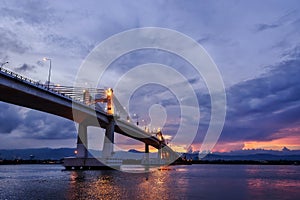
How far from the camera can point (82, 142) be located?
72.8 m

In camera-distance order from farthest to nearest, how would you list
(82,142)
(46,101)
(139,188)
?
(82,142)
(46,101)
(139,188)

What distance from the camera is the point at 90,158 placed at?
74.0 metres

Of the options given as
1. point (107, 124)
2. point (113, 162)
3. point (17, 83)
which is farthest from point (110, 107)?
point (17, 83)

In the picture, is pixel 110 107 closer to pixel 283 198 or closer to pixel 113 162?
pixel 113 162

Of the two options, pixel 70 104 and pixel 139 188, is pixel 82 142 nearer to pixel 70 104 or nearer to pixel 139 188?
pixel 70 104

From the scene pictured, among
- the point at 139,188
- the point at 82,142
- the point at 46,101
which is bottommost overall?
the point at 139,188

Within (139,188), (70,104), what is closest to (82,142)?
(70,104)

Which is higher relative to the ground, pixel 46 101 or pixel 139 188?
pixel 46 101

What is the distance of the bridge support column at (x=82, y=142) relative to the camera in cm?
7312

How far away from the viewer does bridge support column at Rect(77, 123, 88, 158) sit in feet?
240

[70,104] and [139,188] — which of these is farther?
[70,104]

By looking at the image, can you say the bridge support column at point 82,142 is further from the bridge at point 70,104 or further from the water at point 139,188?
the water at point 139,188

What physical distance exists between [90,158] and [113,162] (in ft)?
18.5

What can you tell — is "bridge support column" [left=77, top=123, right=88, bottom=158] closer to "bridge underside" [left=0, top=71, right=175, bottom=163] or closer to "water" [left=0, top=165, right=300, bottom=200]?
"bridge underside" [left=0, top=71, right=175, bottom=163]
